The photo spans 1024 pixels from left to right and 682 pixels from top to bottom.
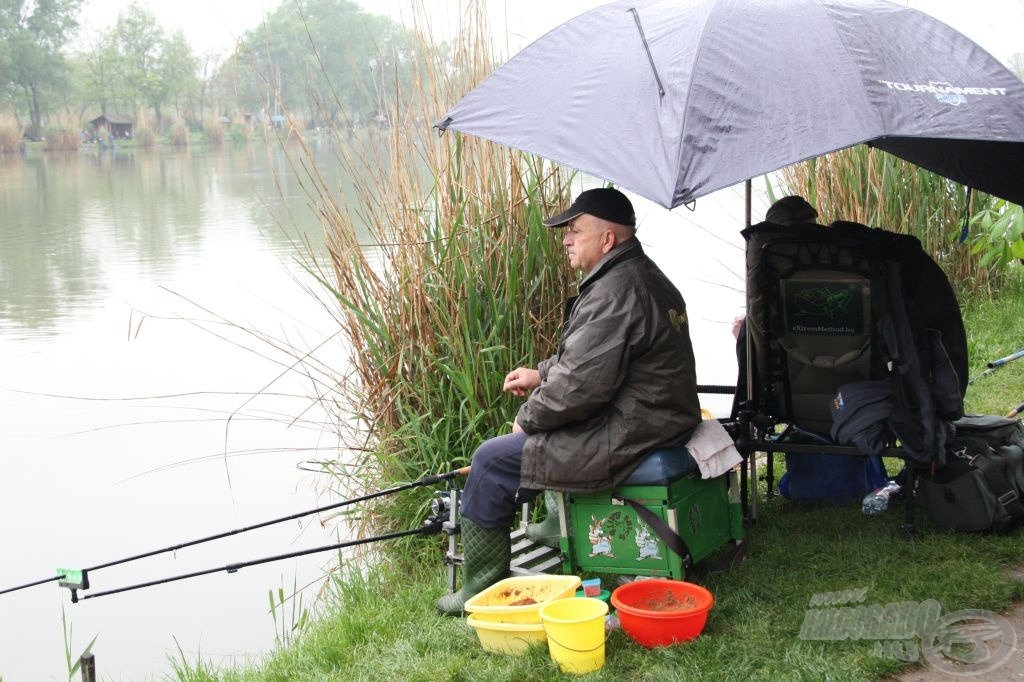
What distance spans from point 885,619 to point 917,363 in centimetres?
85

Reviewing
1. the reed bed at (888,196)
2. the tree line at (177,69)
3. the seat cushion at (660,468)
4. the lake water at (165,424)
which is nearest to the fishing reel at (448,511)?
the seat cushion at (660,468)

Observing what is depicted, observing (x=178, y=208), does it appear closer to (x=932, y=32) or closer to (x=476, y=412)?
(x=476, y=412)

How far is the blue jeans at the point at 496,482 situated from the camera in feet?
10.5

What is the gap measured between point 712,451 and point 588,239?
700 mm

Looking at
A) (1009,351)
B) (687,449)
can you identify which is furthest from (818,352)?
(1009,351)

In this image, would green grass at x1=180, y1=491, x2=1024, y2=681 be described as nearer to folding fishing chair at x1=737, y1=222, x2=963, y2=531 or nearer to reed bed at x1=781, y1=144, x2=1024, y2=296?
folding fishing chair at x1=737, y1=222, x2=963, y2=531

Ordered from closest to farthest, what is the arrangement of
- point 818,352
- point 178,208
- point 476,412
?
1. point 818,352
2. point 476,412
3. point 178,208

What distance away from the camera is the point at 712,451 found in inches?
124

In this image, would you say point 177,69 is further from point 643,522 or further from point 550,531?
point 643,522

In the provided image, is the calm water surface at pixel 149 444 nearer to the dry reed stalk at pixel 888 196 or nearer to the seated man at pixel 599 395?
the seated man at pixel 599 395

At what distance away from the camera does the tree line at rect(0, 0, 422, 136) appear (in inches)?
190

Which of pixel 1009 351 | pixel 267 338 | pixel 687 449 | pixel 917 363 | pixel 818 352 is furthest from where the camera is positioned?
pixel 1009 351

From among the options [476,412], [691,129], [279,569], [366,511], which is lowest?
[279,569]

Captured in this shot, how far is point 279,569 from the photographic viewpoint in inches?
197
